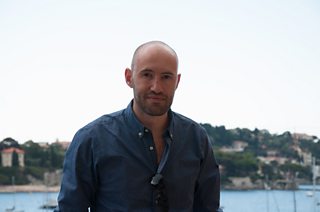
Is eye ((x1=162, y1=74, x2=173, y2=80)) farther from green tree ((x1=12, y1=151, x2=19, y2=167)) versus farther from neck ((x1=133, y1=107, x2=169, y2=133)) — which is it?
green tree ((x1=12, y1=151, x2=19, y2=167))

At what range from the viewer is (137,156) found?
1.44 m

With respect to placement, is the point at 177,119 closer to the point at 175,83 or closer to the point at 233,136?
the point at 175,83

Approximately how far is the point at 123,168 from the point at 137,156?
45 millimetres

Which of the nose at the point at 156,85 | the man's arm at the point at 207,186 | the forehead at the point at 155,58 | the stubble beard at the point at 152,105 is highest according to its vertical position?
the forehead at the point at 155,58

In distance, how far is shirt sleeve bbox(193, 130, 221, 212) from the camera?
1575 millimetres

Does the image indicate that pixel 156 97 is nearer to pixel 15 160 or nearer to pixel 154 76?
pixel 154 76

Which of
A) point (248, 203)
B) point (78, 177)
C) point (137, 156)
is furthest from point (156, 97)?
point (248, 203)

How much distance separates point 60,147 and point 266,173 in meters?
3.72

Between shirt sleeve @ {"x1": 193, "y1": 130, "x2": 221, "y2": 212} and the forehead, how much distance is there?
25 centimetres

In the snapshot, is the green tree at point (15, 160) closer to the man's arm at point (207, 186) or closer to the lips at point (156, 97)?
the man's arm at point (207, 186)

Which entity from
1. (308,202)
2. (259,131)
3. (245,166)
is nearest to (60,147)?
(245,166)

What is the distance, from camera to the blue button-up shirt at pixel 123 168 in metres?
1.43

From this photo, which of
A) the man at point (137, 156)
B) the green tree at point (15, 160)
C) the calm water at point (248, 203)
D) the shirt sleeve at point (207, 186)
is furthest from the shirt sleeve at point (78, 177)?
the calm water at point (248, 203)

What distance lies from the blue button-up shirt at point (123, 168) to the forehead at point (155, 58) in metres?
0.13
